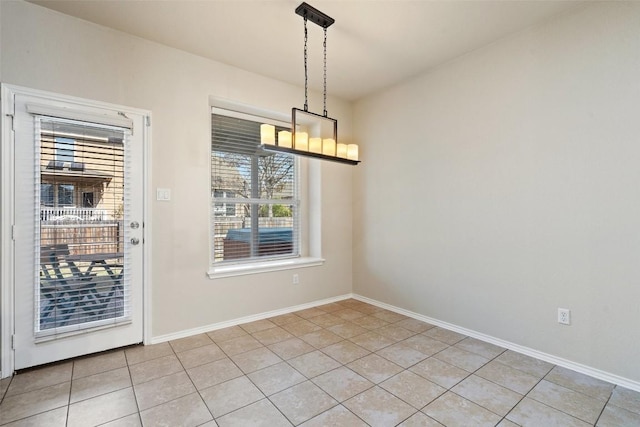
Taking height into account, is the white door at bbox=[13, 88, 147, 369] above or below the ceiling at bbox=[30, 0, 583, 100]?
below

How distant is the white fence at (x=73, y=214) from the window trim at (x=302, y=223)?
0.98m

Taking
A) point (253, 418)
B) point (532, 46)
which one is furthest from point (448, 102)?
point (253, 418)

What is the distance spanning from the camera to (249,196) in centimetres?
370

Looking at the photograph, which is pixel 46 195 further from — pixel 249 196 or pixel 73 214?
pixel 249 196

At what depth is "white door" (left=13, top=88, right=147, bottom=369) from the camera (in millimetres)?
2316

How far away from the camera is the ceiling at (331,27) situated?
2.33m

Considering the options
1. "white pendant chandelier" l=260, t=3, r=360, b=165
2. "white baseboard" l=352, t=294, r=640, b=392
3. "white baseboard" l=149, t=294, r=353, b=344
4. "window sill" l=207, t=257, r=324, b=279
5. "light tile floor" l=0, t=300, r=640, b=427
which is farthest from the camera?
"window sill" l=207, t=257, r=324, b=279

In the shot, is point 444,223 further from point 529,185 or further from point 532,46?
point 532,46

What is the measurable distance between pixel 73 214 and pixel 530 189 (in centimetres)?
377

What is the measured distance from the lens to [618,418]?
180 cm

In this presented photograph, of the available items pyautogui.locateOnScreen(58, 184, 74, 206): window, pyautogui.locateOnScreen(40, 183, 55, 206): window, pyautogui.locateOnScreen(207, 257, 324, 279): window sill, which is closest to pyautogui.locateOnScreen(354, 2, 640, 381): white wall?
pyautogui.locateOnScreen(207, 257, 324, 279): window sill

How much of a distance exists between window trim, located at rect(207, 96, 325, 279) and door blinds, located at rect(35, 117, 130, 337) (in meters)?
0.90

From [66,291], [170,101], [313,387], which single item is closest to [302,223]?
[170,101]

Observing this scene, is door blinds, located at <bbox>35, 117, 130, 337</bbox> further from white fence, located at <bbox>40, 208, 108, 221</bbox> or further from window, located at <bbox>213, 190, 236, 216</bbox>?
window, located at <bbox>213, 190, 236, 216</bbox>
